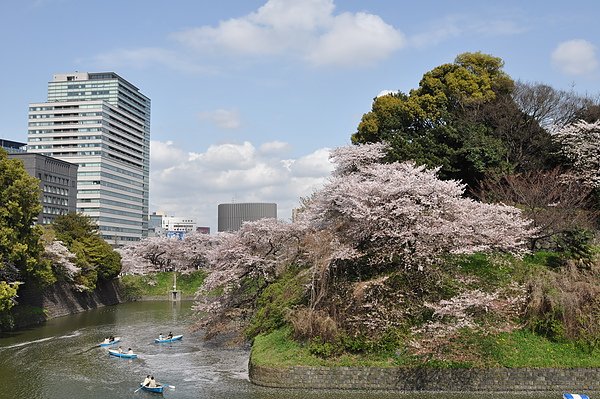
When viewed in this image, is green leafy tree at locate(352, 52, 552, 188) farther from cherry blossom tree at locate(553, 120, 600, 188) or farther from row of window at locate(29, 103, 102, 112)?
row of window at locate(29, 103, 102, 112)

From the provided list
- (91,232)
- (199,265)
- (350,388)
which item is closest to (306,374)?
(350,388)

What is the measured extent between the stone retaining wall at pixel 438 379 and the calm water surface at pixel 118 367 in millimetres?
482

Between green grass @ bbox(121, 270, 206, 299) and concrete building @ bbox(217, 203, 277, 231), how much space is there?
40.8m

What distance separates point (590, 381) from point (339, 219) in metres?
14.2

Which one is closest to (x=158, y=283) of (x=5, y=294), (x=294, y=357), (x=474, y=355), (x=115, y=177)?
(x=5, y=294)

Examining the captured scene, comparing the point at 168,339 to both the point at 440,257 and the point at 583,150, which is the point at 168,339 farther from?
the point at 583,150

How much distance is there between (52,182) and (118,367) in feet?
267

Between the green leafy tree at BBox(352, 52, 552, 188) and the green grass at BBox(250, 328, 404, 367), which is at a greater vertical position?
the green leafy tree at BBox(352, 52, 552, 188)

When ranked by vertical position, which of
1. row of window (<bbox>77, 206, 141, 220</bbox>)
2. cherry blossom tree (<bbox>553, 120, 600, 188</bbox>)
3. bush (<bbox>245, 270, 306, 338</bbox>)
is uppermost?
row of window (<bbox>77, 206, 141, 220</bbox>)

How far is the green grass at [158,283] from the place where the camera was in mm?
69062

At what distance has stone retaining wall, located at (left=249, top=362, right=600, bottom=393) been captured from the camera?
841 inches

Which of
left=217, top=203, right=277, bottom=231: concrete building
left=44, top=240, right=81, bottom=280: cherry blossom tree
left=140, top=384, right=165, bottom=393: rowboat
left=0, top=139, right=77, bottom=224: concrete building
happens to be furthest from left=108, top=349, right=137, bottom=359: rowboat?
left=217, top=203, right=277, bottom=231: concrete building

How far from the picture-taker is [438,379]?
71.6ft

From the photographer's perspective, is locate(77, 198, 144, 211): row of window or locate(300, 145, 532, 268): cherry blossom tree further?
locate(77, 198, 144, 211): row of window
